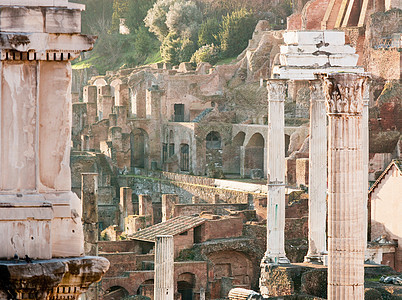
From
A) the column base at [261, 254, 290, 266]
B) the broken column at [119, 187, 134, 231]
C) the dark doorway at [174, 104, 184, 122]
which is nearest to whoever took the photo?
the column base at [261, 254, 290, 266]

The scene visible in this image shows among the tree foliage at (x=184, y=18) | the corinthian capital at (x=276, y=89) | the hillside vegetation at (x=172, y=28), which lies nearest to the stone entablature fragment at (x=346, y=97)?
the corinthian capital at (x=276, y=89)

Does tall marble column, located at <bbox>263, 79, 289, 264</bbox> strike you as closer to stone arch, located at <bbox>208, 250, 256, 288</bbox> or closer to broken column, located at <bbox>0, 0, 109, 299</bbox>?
stone arch, located at <bbox>208, 250, 256, 288</bbox>

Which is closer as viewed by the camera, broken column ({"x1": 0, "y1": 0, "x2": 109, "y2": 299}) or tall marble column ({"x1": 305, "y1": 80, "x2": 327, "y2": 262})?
broken column ({"x1": 0, "y1": 0, "x2": 109, "y2": 299})

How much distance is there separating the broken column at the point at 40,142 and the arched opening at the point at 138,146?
1689 inches

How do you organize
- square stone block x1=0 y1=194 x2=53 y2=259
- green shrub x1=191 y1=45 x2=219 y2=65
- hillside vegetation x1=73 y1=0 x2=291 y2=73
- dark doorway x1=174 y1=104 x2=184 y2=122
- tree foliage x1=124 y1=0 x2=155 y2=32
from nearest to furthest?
square stone block x1=0 y1=194 x2=53 y2=259, dark doorway x1=174 y1=104 x2=184 y2=122, green shrub x1=191 y1=45 x2=219 y2=65, hillside vegetation x1=73 y1=0 x2=291 y2=73, tree foliage x1=124 y1=0 x2=155 y2=32

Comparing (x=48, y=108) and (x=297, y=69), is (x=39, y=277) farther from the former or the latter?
(x=297, y=69)

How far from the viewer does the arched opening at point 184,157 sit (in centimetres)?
4666

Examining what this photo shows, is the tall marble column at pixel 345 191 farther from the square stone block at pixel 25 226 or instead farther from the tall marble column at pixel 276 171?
the tall marble column at pixel 276 171

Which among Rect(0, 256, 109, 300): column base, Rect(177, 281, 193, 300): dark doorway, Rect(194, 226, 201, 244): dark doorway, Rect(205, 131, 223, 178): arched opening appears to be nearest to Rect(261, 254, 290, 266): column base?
Rect(177, 281, 193, 300): dark doorway

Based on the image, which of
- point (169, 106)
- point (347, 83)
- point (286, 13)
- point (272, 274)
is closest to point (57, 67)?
point (347, 83)

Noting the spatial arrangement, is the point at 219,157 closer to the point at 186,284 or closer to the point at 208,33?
the point at 208,33

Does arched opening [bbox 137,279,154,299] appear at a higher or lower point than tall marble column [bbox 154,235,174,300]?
lower

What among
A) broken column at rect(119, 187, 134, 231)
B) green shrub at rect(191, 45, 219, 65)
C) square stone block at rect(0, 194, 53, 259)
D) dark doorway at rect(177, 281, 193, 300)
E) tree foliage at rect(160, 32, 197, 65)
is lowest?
dark doorway at rect(177, 281, 193, 300)

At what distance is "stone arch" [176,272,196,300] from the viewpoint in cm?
2734
